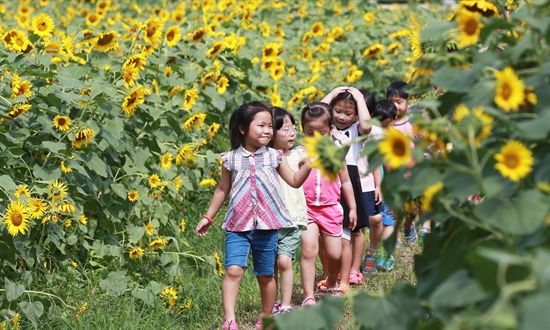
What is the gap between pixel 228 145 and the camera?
7.14m

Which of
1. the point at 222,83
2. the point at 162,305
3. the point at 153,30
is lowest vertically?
the point at 162,305

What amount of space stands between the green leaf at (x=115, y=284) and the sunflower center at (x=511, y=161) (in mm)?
3054

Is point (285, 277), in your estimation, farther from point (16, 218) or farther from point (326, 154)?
point (326, 154)

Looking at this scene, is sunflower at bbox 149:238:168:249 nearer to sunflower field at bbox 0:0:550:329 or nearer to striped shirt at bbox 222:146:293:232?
sunflower field at bbox 0:0:550:329

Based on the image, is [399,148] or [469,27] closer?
[399,148]

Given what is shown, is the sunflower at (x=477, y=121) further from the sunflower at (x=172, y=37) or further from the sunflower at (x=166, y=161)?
the sunflower at (x=172, y=37)

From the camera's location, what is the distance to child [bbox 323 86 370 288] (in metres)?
5.61

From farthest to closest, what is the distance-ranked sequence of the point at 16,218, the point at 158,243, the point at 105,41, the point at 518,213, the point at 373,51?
the point at 373,51
the point at 105,41
the point at 158,243
the point at 16,218
the point at 518,213

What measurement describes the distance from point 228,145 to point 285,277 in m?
2.48

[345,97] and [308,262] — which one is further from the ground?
[345,97]

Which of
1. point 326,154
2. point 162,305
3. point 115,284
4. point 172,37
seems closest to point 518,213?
point 326,154

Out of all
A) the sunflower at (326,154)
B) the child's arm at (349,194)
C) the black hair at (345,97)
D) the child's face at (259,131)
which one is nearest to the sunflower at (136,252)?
the child's face at (259,131)

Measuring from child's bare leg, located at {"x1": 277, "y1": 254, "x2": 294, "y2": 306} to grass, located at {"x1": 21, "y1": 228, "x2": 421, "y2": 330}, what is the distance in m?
0.16

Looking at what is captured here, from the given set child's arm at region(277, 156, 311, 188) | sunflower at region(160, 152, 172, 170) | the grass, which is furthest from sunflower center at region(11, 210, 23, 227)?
sunflower at region(160, 152, 172, 170)
